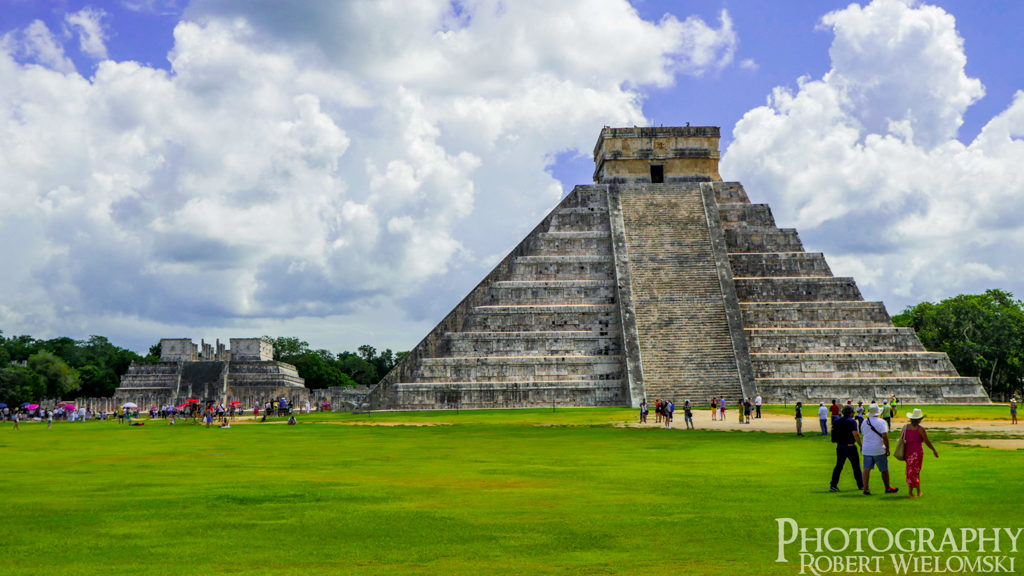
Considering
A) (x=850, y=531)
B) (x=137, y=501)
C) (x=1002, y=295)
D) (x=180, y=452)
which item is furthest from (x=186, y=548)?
(x=1002, y=295)

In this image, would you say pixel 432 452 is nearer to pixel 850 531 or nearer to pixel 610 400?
pixel 850 531

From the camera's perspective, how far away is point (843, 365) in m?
40.2

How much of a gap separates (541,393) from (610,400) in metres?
3.14

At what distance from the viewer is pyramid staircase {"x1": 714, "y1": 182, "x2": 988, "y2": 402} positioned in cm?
3934

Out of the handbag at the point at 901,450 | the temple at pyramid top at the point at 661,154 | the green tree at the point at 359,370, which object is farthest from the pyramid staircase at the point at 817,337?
the green tree at the point at 359,370

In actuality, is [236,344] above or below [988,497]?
above

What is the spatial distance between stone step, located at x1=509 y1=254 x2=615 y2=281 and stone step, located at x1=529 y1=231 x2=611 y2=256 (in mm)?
991

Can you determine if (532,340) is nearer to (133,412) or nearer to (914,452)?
(133,412)

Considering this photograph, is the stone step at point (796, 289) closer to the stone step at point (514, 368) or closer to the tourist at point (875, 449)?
the stone step at point (514, 368)

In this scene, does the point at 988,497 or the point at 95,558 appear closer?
the point at 95,558

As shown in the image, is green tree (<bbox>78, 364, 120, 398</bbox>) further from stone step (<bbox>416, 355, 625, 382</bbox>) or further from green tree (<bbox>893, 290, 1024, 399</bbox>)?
green tree (<bbox>893, 290, 1024, 399</bbox>)

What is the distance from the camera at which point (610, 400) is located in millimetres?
39625

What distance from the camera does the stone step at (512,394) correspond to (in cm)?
3966

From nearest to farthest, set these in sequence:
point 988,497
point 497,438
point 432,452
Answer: point 988,497, point 432,452, point 497,438
